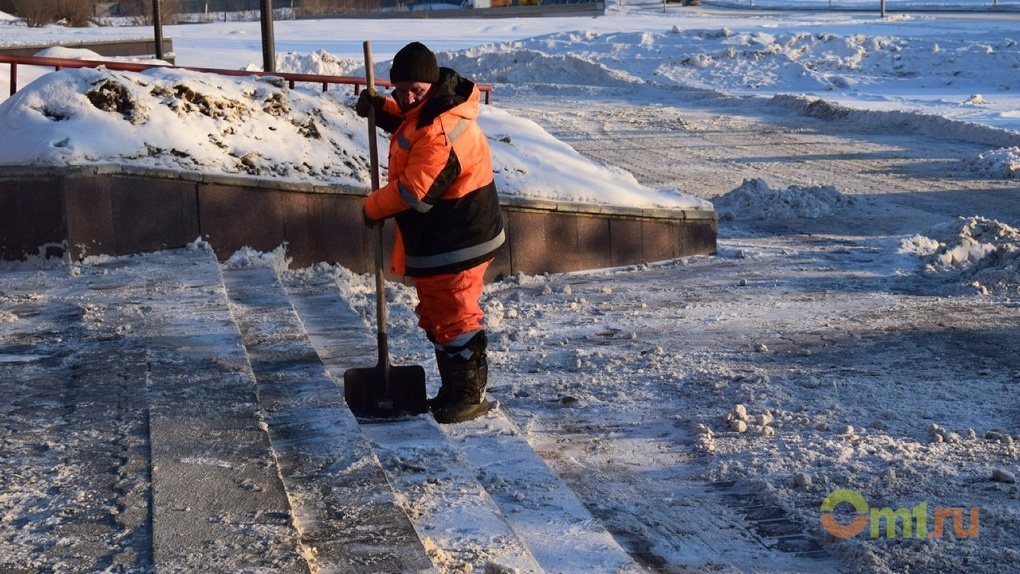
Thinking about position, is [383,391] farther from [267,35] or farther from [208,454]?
[267,35]

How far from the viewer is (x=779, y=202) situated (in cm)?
1167

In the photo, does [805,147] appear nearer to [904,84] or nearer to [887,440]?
[904,84]

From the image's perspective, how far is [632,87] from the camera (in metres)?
26.7

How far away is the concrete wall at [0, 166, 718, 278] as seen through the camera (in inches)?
284

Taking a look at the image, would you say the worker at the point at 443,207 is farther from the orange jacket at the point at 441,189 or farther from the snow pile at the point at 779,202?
the snow pile at the point at 779,202

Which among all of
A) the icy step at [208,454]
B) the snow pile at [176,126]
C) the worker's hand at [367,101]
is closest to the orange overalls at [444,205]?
the worker's hand at [367,101]

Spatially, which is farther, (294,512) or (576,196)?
(576,196)

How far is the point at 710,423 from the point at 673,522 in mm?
1130

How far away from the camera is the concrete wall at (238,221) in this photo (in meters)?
7.21

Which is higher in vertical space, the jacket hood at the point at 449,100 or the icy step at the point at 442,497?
the jacket hood at the point at 449,100

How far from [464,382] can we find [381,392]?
42cm

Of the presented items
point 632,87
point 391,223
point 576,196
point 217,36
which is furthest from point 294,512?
point 217,36

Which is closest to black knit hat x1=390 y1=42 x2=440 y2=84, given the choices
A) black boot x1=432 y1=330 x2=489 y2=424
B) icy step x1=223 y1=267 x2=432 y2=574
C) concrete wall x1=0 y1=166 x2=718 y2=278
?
black boot x1=432 y1=330 x2=489 y2=424

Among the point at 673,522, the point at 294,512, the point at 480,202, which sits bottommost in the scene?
the point at 673,522
